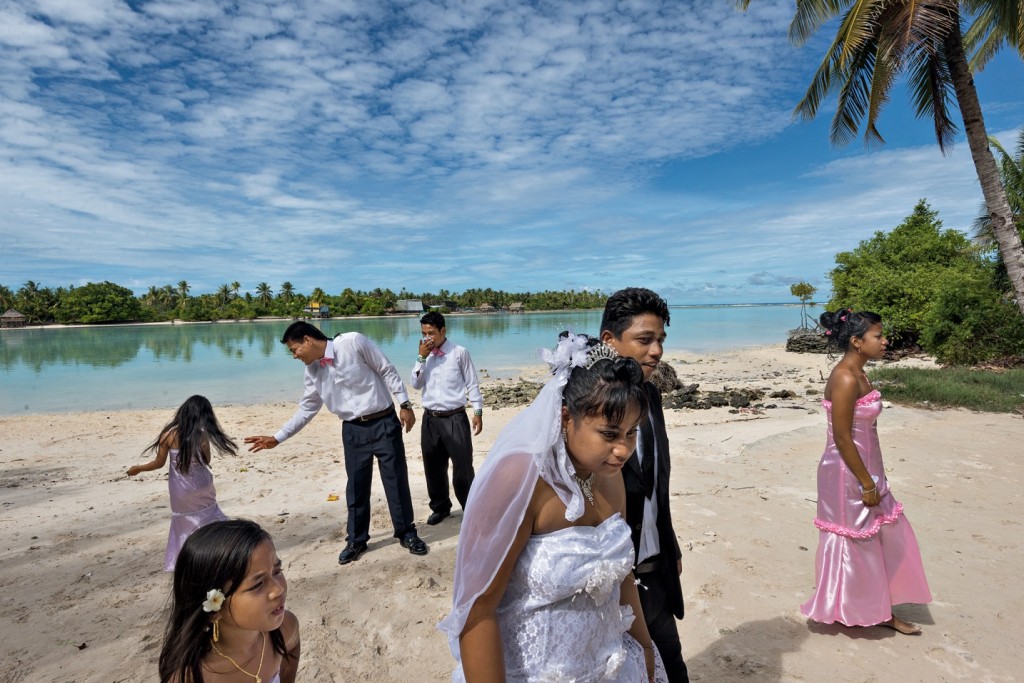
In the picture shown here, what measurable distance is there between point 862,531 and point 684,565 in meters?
1.49

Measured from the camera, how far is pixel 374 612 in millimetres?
3783

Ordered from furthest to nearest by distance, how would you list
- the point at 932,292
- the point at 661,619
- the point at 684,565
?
the point at 932,292, the point at 684,565, the point at 661,619

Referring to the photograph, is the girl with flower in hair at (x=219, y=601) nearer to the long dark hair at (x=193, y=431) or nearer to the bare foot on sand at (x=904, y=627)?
the long dark hair at (x=193, y=431)

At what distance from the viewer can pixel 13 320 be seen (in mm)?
74188

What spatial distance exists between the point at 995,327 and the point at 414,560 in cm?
1707

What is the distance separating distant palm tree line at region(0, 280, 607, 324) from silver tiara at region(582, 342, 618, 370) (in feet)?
330

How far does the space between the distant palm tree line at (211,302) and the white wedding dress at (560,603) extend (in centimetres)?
10058

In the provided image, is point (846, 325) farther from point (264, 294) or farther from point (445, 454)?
point (264, 294)

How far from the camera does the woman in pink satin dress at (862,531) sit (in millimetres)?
3230

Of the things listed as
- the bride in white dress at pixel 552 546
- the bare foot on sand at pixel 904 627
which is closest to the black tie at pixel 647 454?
the bride in white dress at pixel 552 546

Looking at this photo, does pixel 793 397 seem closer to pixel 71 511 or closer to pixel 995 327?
pixel 995 327

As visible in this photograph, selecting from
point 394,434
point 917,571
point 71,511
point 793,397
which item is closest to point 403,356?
point 793,397

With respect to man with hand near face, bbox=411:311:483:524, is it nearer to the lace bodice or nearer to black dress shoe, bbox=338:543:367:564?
black dress shoe, bbox=338:543:367:564

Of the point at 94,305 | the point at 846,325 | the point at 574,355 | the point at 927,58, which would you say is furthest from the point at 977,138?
the point at 94,305
